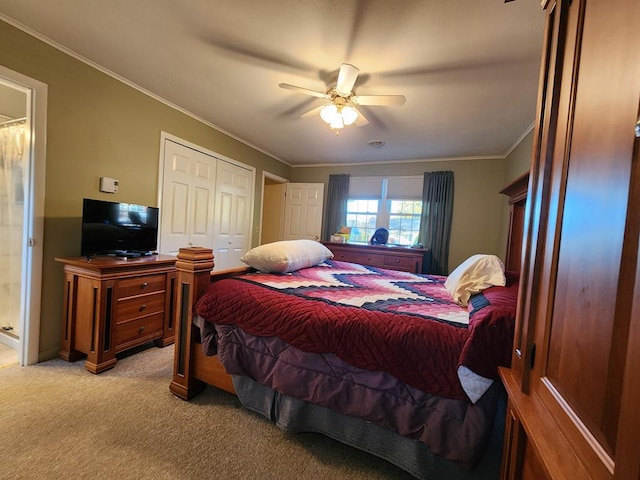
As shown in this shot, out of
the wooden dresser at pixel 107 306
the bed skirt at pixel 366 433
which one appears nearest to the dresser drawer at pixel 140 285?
the wooden dresser at pixel 107 306

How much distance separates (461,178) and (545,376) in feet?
13.3

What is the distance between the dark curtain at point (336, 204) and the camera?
4.88 m

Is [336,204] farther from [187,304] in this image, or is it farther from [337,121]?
[187,304]

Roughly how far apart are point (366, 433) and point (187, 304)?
1280 millimetres

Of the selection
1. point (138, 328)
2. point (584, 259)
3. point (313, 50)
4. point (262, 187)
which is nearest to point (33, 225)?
point (138, 328)

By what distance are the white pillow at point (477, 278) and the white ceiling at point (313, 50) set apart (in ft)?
4.50

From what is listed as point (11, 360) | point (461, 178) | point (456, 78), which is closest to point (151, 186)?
point (11, 360)

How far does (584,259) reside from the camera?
0.57 m

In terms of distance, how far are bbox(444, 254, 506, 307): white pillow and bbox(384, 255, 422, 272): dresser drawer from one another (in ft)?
7.11

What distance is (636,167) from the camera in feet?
1.47

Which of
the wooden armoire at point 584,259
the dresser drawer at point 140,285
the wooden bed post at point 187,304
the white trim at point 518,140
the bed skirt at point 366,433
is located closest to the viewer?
the wooden armoire at point 584,259

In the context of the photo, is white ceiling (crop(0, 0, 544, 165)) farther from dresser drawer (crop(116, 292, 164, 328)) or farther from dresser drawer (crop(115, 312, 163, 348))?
dresser drawer (crop(115, 312, 163, 348))

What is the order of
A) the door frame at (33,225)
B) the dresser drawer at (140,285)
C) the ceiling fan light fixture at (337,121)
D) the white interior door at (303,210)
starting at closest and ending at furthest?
1. the door frame at (33,225)
2. the dresser drawer at (140,285)
3. the ceiling fan light fixture at (337,121)
4. the white interior door at (303,210)

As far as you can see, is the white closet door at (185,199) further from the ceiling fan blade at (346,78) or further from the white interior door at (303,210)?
the ceiling fan blade at (346,78)
